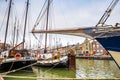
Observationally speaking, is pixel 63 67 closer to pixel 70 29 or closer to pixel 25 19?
pixel 25 19

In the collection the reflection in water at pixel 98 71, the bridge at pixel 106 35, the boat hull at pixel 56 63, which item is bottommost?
the reflection in water at pixel 98 71

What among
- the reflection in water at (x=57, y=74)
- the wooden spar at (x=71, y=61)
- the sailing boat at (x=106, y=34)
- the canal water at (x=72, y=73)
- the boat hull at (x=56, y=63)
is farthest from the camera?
the boat hull at (x=56, y=63)

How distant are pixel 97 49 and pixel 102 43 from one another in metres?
85.5

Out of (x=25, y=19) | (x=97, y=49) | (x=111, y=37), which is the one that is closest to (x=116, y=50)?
(x=111, y=37)

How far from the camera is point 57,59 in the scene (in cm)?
2728

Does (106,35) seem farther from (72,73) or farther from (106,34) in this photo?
(72,73)

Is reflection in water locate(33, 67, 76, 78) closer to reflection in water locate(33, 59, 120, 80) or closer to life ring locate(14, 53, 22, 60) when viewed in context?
reflection in water locate(33, 59, 120, 80)

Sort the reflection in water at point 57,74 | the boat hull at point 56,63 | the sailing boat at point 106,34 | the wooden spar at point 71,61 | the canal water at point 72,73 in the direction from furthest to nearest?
the boat hull at point 56,63 → the wooden spar at point 71,61 → the reflection in water at point 57,74 → the canal water at point 72,73 → the sailing boat at point 106,34

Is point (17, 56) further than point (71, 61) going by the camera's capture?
No

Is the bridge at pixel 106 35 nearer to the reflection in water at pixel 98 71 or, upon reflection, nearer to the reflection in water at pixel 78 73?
the reflection in water at pixel 78 73

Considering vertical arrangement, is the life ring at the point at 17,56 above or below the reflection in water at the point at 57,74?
above

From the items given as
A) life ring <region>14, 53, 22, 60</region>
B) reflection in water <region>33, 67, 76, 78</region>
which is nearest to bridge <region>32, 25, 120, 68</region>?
reflection in water <region>33, 67, 76, 78</region>

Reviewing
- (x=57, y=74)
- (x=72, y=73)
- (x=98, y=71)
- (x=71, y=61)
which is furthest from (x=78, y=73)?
(x=98, y=71)

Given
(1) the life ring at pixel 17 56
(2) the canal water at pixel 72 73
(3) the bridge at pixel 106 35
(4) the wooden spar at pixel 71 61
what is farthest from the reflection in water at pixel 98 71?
(3) the bridge at pixel 106 35
